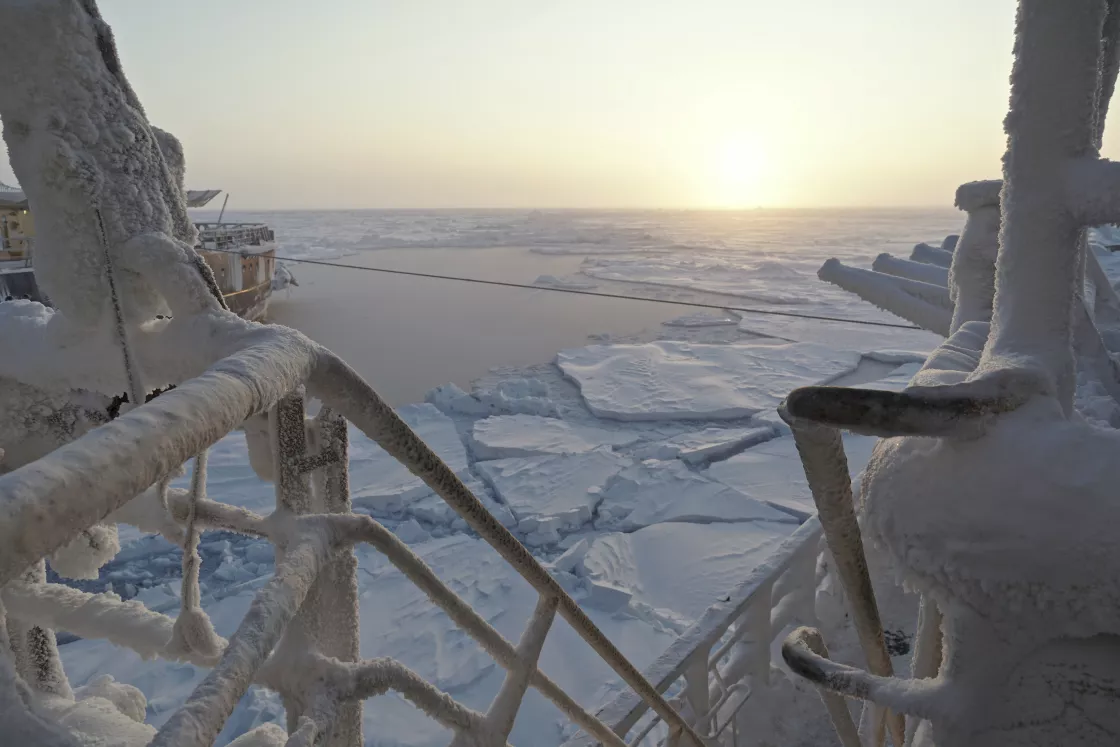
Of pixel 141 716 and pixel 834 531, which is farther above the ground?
pixel 834 531

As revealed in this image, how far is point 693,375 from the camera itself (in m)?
10.1

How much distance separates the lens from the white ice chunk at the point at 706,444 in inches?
280

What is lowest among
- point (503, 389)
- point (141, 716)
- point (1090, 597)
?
point (503, 389)

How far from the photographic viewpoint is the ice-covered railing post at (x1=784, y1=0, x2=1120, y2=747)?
2.36ft

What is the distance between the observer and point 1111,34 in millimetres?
1118

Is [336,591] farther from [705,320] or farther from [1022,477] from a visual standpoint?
[705,320]

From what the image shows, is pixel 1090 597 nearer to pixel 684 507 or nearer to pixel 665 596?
pixel 665 596

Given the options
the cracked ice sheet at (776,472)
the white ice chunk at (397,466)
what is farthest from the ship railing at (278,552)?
the cracked ice sheet at (776,472)

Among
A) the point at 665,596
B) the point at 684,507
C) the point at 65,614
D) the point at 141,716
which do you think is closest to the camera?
the point at 65,614

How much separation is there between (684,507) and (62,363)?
5.51 m

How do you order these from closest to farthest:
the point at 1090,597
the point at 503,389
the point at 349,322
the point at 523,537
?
the point at 1090,597 < the point at 523,537 < the point at 503,389 < the point at 349,322

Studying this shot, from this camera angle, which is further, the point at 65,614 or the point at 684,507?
the point at 684,507

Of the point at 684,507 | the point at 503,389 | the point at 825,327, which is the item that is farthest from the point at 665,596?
the point at 825,327

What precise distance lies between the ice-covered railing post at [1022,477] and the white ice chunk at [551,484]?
4914 millimetres
